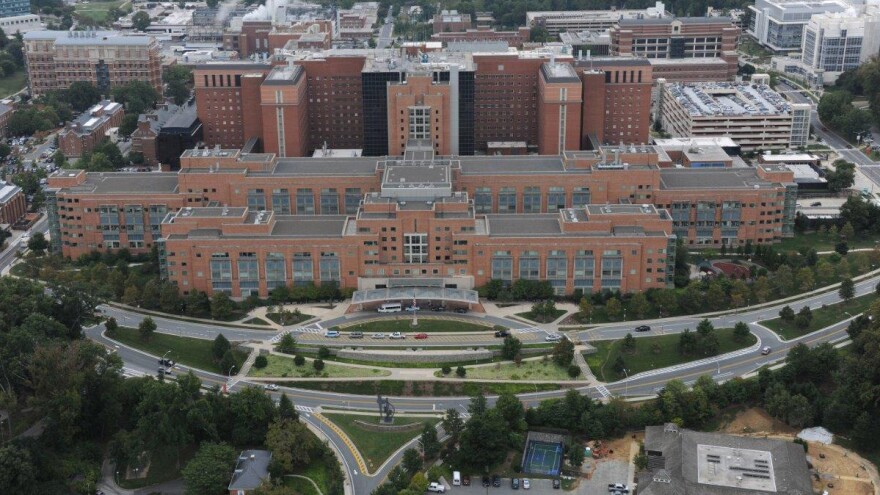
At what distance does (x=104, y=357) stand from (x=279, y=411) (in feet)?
69.1

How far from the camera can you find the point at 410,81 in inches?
6811

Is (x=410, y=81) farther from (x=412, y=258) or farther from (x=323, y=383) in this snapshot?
(x=323, y=383)

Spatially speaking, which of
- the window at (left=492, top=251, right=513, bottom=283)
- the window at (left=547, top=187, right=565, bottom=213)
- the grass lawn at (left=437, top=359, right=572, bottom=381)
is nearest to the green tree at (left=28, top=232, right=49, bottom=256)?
the window at (left=492, top=251, right=513, bottom=283)

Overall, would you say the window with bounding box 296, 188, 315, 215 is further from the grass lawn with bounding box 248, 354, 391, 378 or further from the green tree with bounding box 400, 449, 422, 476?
the green tree with bounding box 400, 449, 422, 476

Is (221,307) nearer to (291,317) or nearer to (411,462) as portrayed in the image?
(291,317)

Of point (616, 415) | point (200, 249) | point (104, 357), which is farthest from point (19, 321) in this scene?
point (616, 415)

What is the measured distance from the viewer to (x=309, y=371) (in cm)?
12469

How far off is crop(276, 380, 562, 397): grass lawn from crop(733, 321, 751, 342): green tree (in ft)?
77.2

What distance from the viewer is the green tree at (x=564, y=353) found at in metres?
124

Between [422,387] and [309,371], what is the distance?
13355 millimetres

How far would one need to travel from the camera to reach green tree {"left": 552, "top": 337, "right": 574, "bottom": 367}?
408 ft

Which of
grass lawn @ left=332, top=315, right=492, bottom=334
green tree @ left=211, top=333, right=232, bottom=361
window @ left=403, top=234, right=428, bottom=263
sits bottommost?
grass lawn @ left=332, top=315, right=492, bottom=334

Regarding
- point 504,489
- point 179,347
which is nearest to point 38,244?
point 179,347

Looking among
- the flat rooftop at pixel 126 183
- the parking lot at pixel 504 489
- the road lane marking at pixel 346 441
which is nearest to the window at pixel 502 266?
the road lane marking at pixel 346 441
